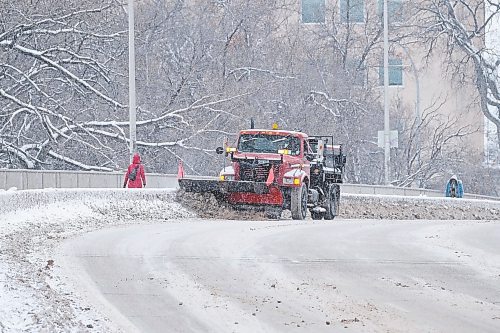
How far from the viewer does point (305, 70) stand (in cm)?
5531

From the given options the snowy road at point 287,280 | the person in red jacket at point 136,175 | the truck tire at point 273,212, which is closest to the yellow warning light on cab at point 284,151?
the truck tire at point 273,212

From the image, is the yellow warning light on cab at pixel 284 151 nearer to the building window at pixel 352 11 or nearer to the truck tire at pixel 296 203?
the truck tire at pixel 296 203

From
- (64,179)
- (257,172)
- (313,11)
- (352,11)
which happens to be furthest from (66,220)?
(313,11)

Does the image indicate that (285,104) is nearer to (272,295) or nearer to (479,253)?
(479,253)

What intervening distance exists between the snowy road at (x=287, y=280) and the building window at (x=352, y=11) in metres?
39.8

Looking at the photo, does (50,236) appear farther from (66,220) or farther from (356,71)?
(356,71)

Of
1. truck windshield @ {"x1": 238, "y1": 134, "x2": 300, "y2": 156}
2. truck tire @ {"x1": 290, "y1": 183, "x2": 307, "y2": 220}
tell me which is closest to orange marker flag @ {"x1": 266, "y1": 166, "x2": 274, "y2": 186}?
truck tire @ {"x1": 290, "y1": 183, "x2": 307, "y2": 220}

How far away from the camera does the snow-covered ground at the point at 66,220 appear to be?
975 cm

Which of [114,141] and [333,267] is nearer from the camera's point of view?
[333,267]

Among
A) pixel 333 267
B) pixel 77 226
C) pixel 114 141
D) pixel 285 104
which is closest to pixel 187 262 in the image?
pixel 333 267

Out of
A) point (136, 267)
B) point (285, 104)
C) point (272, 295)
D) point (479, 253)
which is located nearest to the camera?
point (272, 295)

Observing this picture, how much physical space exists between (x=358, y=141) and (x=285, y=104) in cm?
453

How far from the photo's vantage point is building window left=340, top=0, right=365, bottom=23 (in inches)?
2281

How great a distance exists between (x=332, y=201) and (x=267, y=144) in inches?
160
